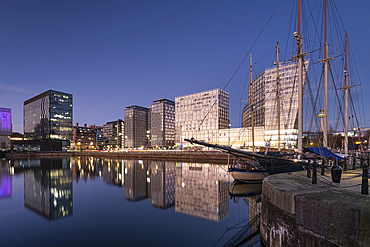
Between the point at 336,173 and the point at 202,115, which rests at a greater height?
the point at 202,115

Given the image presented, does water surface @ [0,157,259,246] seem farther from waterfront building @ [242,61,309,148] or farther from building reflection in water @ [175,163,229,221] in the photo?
waterfront building @ [242,61,309,148]

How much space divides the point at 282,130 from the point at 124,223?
104 metres

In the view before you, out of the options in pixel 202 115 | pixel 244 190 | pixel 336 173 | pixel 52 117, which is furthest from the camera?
pixel 202 115

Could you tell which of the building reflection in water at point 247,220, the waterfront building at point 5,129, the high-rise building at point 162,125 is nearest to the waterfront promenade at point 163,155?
the building reflection in water at point 247,220

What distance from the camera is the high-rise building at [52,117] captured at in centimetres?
13550

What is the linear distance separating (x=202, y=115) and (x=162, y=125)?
56.6m

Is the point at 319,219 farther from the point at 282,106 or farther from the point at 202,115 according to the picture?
the point at 202,115

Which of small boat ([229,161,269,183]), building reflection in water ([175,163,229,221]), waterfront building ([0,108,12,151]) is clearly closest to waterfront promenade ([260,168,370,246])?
building reflection in water ([175,163,229,221])

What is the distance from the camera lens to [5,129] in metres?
136

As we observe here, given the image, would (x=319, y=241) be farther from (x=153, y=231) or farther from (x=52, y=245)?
(x=52, y=245)

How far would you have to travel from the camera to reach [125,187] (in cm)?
2994

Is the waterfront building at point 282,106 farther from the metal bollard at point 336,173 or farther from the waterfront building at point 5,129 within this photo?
the waterfront building at point 5,129

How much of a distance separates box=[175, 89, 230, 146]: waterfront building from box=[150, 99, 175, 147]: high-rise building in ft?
98.3

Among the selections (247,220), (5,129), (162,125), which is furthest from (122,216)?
(162,125)
